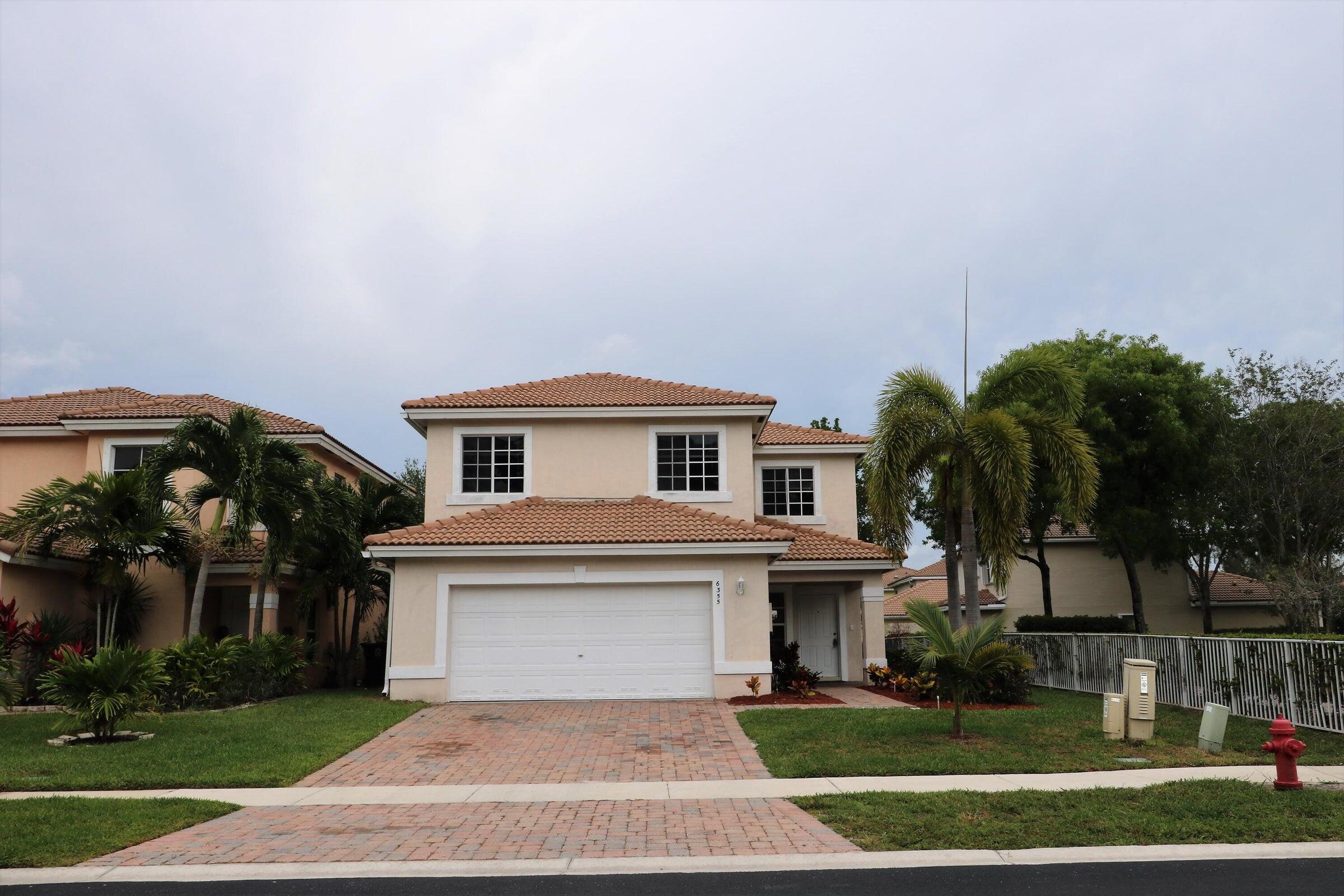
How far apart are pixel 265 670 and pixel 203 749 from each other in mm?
6145

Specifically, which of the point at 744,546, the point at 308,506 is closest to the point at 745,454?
the point at 744,546

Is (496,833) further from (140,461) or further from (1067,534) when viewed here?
(1067,534)

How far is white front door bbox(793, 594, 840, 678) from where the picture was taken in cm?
2341

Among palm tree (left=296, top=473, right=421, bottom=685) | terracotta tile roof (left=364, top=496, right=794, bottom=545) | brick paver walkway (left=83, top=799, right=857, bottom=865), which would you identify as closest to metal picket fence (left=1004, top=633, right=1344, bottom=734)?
terracotta tile roof (left=364, top=496, right=794, bottom=545)

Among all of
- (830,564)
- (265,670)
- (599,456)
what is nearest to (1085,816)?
(830,564)

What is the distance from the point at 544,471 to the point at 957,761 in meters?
12.5

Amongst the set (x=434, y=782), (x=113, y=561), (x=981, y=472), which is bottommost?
(x=434, y=782)

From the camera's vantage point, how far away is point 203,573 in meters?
18.9

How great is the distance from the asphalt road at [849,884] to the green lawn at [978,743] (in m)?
3.83

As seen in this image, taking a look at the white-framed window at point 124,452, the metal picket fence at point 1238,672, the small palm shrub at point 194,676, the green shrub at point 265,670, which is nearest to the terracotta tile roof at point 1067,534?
the metal picket fence at point 1238,672

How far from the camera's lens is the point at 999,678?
1758cm

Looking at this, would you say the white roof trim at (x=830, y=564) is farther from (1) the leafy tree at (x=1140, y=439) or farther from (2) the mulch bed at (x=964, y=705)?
(1) the leafy tree at (x=1140, y=439)

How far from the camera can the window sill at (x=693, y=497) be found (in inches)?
867

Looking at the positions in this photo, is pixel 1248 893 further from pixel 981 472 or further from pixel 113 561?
pixel 113 561
